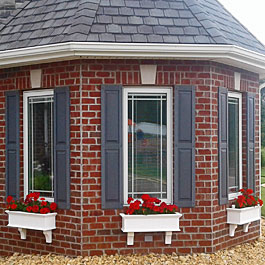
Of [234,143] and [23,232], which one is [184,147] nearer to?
[234,143]

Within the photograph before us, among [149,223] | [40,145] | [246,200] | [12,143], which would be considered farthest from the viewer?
[246,200]

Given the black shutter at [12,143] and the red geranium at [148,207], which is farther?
the black shutter at [12,143]

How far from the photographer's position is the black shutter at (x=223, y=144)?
6.61 metres

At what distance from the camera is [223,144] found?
6.69m

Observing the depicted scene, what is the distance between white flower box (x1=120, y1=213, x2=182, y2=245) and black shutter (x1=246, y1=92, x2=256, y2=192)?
180 cm

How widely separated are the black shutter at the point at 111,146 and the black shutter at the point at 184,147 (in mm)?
786

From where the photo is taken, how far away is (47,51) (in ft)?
19.8

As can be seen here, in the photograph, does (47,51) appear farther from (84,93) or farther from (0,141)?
(0,141)

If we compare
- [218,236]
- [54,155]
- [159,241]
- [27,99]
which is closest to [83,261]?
[159,241]

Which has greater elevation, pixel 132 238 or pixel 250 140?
pixel 250 140

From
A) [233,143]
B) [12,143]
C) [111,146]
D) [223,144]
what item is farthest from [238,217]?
[12,143]

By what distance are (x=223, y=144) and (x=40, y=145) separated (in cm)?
268

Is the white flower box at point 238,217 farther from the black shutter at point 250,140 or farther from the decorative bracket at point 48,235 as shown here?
the decorative bracket at point 48,235

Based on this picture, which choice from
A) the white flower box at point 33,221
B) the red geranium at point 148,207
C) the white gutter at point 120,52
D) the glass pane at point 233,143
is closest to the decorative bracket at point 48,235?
the white flower box at point 33,221
